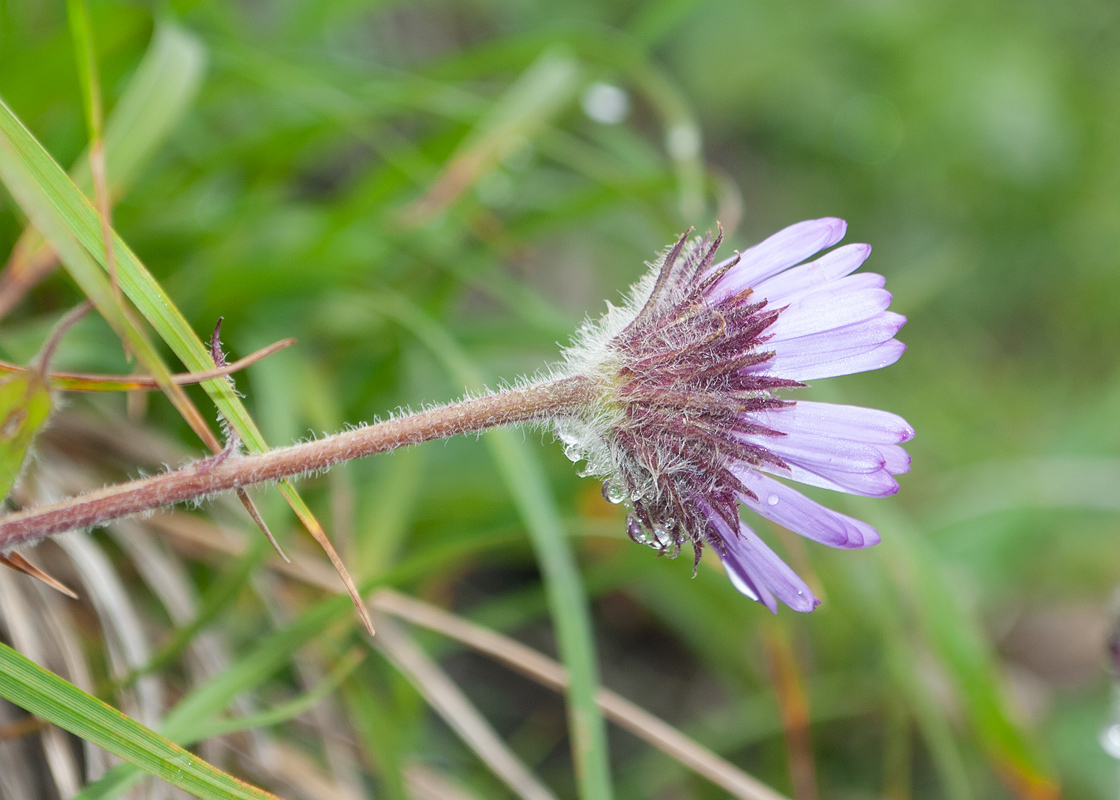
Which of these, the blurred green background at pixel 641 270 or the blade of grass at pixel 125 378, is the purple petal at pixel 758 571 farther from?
the blade of grass at pixel 125 378

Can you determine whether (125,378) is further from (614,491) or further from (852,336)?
(852,336)

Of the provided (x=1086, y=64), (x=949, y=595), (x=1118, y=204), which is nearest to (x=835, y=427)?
(x=949, y=595)

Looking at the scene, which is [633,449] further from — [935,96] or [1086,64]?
[1086,64]

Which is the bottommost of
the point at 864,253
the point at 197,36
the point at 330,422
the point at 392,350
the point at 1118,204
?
the point at 864,253

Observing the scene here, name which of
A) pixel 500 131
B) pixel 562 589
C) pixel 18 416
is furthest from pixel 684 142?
pixel 18 416

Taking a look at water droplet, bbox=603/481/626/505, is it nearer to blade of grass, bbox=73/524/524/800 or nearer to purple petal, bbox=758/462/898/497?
purple petal, bbox=758/462/898/497

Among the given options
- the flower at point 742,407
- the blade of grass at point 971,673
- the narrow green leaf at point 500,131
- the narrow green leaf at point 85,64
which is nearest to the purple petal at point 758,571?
the flower at point 742,407
